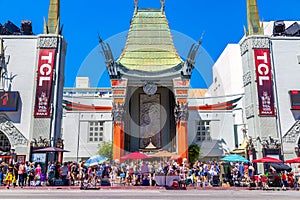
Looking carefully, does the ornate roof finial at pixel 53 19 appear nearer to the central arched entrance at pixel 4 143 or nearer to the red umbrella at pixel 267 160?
the central arched entrance at pixel 4 143

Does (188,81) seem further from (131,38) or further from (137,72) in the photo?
(131,38)

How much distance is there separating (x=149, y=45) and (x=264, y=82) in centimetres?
1591

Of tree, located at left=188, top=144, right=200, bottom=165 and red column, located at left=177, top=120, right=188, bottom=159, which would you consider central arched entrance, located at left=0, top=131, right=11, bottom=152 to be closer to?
red column, located at left=177, top=120, right=188, bottom=159

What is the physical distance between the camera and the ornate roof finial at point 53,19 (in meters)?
25.4

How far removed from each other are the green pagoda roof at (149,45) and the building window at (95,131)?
28.4 feet

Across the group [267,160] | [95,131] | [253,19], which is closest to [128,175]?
[267,160]

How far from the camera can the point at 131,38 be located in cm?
3688

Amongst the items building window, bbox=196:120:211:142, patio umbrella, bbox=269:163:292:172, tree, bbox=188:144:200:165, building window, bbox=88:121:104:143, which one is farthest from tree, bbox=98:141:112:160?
patio umbrella, bbox=269:163:292:172

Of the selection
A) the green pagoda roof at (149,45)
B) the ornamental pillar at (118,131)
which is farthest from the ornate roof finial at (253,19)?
the ornamental pillar at (118,131)

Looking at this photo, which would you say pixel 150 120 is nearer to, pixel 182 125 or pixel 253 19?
pixel 182 125

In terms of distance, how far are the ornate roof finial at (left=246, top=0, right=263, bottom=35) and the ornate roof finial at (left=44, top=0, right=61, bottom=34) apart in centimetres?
1588

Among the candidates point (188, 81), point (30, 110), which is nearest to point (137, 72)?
point (188, 81)

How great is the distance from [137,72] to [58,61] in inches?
411

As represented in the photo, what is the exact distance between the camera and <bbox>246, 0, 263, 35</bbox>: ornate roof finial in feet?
84.3
